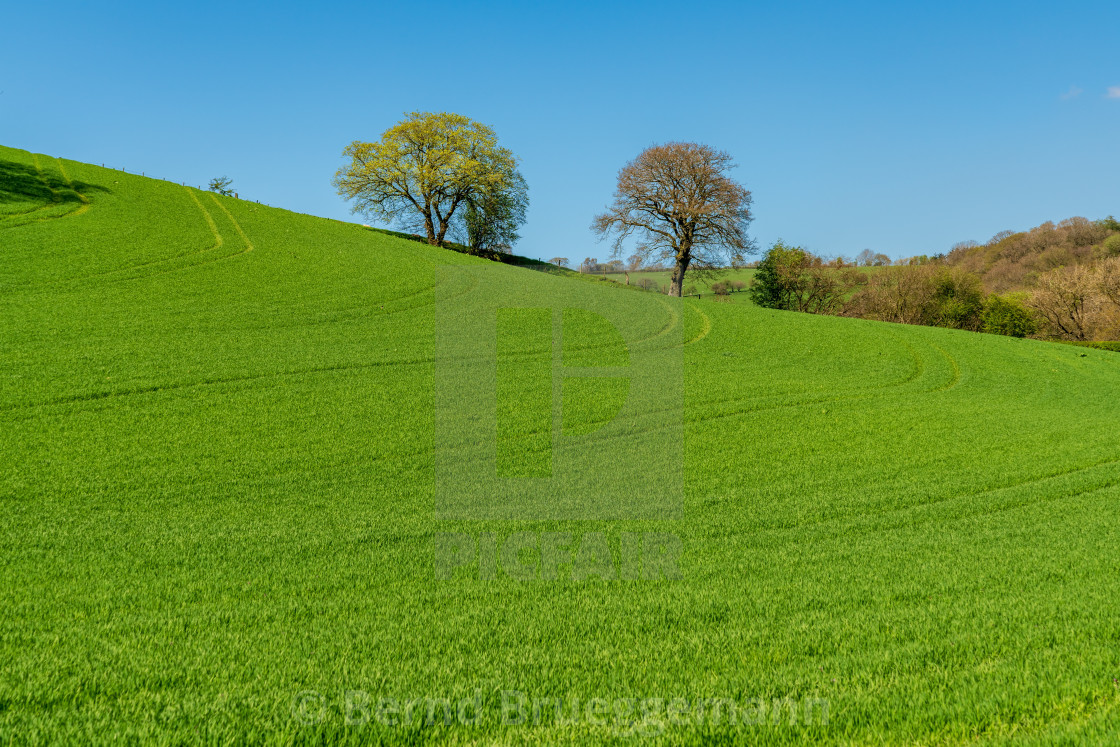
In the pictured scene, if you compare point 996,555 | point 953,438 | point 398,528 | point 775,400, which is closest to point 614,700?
point 398,528

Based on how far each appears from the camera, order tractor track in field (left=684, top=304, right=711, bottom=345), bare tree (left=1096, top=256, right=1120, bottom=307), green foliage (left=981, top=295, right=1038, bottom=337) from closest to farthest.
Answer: tractor track in field (left=684, top=304, right=711, bottom=345)
bare tree (left=1096, top=256, right=1120, bottom=307)
green foliage (left=981, top=295, right=1038, bottom=337)

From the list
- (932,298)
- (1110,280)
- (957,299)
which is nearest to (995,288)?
(957,299)

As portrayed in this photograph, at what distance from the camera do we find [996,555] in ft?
24.0

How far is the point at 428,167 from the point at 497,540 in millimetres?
52409

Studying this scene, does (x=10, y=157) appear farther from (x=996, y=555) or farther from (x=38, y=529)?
(x=996, y=555)

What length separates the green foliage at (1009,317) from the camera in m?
47.6

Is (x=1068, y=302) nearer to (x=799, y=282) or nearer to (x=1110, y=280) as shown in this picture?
(x=1110, y=280)

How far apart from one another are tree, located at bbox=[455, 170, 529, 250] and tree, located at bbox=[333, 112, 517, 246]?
0.42 m

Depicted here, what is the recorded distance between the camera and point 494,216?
59.2m

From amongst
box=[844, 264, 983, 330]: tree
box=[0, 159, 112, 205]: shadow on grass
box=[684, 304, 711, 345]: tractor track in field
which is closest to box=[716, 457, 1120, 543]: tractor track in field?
box=[684, 304, 711, 345]: tractor track in field

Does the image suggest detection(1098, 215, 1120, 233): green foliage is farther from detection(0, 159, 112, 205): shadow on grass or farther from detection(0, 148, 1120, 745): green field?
detection(0, 159, 112, 205): shadow on grass

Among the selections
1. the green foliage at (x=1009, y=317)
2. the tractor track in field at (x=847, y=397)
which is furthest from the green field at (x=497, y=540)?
the green foliage at (x=1009, y=317)

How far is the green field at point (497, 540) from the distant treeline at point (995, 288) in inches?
1227

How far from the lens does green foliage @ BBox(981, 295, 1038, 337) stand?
47.6m
